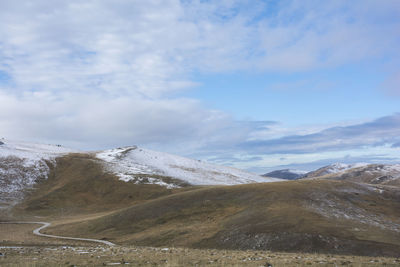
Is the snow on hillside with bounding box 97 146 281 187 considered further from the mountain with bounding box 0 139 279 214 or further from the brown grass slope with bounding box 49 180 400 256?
the brown grass slope with bounding box 49 180 400 256

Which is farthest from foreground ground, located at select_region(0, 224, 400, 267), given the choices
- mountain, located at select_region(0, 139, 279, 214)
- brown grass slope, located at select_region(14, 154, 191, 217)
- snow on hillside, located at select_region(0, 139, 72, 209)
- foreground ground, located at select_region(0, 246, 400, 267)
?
snow on hillside, located at select_region(0, 139, 72, 209)

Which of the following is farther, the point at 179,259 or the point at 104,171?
the point at 104,171

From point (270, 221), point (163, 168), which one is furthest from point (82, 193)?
point (270, 221)

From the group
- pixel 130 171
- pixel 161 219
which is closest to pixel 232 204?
pixel 161 219

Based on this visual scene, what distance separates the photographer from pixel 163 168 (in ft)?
485

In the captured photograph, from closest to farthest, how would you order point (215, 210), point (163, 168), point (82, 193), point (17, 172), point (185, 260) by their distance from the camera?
point (185, 260), point (215, 210), point (82, 193), point (17, 172), point (163, 168)

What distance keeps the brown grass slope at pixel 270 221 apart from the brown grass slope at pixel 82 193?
36.1 meters

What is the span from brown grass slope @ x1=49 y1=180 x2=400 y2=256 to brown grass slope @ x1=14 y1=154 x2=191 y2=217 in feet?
118

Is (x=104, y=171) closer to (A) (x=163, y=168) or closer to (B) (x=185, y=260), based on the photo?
(A) (x=163, y=168)

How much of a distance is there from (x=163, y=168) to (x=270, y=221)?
10566 cm

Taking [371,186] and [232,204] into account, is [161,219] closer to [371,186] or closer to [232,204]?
[232,204]

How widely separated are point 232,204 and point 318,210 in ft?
52.5

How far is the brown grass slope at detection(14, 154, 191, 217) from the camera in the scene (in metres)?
→ 103

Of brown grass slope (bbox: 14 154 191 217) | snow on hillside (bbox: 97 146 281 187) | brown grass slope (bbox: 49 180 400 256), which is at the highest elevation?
snow on hillside (bbox: 97 146 281 187)
